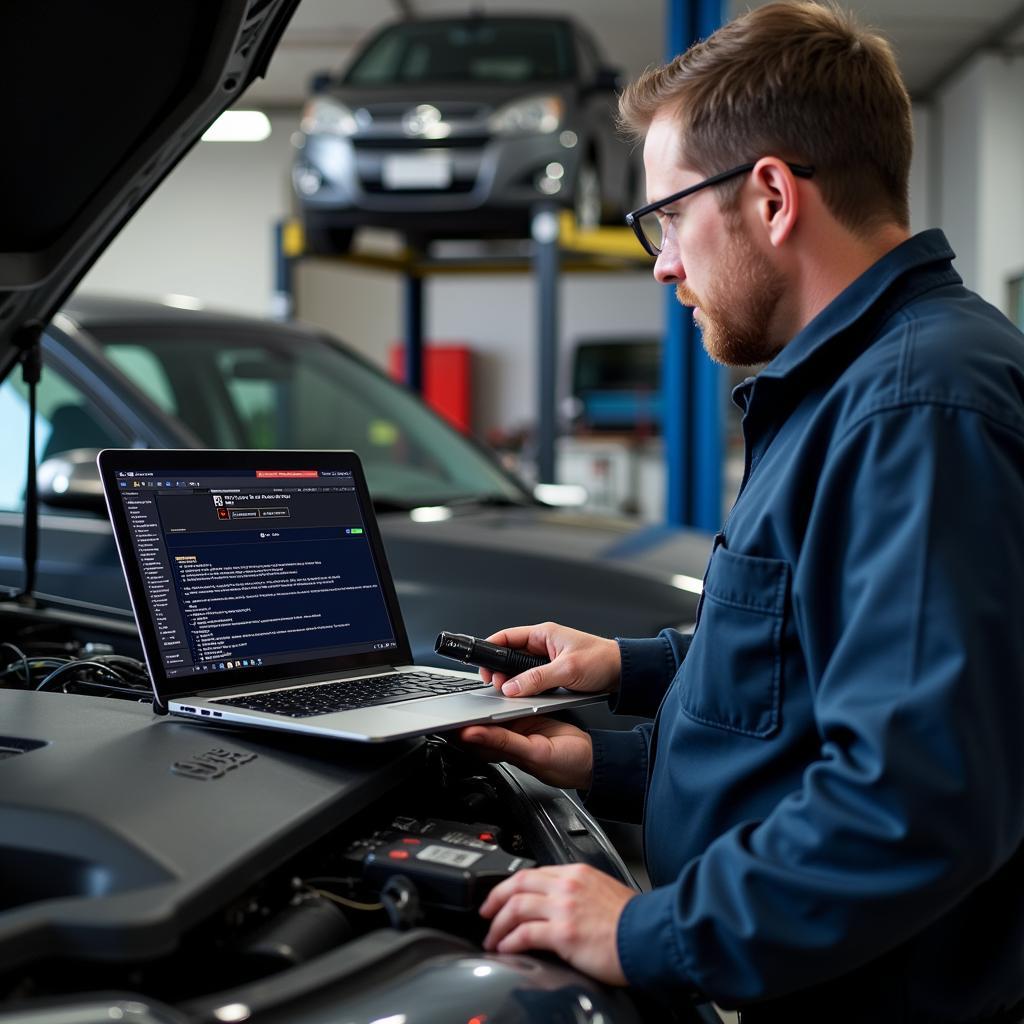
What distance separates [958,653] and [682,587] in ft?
5.93

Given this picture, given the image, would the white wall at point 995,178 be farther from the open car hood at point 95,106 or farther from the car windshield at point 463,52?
the open car hood at point 95,106

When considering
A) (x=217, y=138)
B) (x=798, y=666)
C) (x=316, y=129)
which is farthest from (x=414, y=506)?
(x=217, y=138)

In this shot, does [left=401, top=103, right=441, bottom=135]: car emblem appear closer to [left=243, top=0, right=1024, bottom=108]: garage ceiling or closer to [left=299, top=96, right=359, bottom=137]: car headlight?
[left=299, top=96, right=359, bottom=137]: car headlight

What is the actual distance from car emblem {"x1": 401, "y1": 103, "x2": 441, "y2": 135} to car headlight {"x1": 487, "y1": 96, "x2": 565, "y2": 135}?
227mm

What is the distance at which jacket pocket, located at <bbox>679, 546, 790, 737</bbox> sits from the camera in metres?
1.15

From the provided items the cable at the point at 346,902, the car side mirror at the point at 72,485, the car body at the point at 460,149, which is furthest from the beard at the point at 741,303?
the car body at the point at 460,149

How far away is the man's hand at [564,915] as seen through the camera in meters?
1.07

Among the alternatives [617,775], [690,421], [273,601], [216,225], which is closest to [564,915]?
[617,775]

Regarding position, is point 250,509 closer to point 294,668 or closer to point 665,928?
point 294,668

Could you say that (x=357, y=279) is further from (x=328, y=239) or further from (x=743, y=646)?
(x=743, y=646)

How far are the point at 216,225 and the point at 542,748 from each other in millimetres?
12688

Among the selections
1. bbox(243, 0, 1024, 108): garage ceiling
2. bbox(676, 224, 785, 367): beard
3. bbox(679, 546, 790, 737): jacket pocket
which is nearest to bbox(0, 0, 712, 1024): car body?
bbox(679, 546, 790, 737): jacket pocket

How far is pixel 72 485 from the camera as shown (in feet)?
8.32

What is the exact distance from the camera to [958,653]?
972 millimetres
